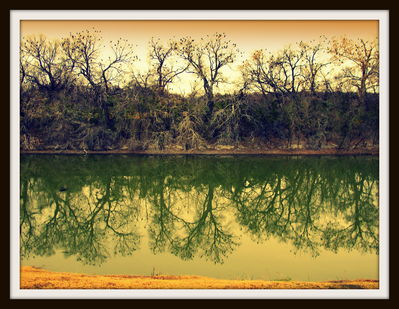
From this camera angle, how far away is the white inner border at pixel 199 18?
26.2ft

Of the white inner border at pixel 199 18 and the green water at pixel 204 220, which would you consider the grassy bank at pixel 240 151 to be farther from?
the white inner border at pixel 199 18

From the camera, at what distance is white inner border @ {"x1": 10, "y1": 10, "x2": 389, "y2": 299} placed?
8.00 metres

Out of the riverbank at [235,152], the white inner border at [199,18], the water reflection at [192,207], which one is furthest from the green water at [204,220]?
the riverbank at [235,152]

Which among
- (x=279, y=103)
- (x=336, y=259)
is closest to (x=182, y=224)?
(x=336, y=259)

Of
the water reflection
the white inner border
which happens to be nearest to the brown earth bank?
Answer: the white inner border

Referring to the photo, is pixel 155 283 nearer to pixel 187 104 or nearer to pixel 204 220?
pixel 204 220

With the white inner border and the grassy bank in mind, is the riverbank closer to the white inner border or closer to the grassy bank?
the grassy bank

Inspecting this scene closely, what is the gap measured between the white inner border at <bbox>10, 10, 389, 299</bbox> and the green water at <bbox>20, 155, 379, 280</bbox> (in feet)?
6.01

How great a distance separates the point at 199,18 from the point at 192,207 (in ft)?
27.2

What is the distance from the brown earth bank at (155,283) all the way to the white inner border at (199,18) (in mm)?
503

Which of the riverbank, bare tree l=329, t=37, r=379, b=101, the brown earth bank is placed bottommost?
the brown earth bank

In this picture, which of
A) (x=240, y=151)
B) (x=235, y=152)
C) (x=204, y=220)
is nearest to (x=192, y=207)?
(x=204, y=220)

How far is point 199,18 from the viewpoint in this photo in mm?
10781

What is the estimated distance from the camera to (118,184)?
20.3 meters
